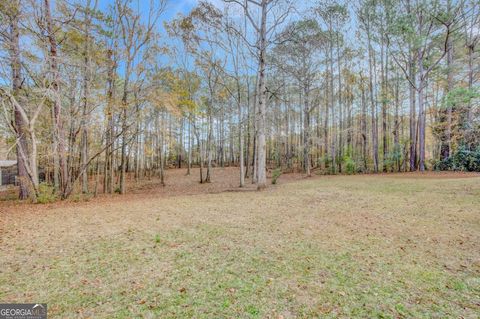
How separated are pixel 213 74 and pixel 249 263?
1400 cm

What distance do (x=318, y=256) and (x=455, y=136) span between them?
50.1 feet

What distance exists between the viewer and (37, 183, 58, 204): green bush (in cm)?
777

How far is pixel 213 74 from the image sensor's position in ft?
49.7

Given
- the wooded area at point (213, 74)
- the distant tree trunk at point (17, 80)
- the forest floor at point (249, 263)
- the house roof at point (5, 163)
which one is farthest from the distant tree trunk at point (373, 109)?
the house roof at point (5, 163)

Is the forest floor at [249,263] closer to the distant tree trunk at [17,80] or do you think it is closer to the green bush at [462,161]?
the distant tree trunk at [17,80]

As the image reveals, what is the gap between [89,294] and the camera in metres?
2.47

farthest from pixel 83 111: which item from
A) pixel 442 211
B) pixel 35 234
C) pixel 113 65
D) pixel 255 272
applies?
pixel 442 211

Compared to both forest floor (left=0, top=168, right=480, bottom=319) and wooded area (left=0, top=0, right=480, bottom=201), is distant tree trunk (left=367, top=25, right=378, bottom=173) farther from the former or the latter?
forest floor (left=0, top=168, right=480, bottom=319)

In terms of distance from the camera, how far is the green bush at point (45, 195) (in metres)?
7.77

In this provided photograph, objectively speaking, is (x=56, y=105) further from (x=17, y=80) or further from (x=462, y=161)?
(x=462, y=161)

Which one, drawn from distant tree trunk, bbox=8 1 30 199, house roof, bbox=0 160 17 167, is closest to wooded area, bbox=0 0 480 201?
distant tree trunk, bbox=8 1 30 199

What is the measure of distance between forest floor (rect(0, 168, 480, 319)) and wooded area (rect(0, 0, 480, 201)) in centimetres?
468

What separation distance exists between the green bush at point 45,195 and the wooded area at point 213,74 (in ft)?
0.54

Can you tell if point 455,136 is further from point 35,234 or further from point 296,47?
point 35,234
